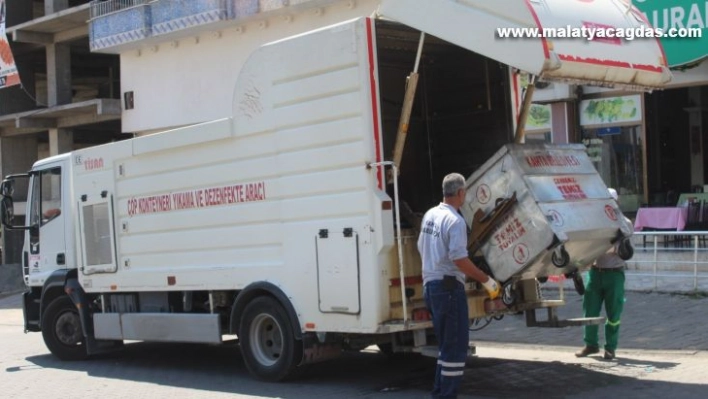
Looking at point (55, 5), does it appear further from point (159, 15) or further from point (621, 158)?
point (621, 158)

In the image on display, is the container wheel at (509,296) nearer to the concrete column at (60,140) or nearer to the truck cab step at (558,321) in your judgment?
the truck cab step at (558,321)

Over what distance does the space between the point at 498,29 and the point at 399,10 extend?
90 cm

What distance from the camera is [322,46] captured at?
25.8 feet

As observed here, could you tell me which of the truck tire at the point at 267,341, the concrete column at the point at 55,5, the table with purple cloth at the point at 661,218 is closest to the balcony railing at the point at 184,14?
the concrete column at the point at 55,5

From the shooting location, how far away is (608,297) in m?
8.78

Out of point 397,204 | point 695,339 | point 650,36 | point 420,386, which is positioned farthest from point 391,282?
point 695,339

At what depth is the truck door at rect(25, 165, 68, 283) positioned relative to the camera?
37.7ft

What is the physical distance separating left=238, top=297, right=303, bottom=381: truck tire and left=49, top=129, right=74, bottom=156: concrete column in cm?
2392

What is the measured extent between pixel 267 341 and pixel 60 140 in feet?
79.0

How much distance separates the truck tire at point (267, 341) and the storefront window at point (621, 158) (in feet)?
32.0

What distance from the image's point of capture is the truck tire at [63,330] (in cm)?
1135

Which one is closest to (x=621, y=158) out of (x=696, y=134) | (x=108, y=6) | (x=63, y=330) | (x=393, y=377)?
(x=696, y=134)

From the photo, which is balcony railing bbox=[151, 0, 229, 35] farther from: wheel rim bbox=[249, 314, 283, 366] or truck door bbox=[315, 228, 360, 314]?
truck door bbox=[315, 228, 360, 314]

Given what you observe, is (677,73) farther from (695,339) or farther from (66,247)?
(66,247)
